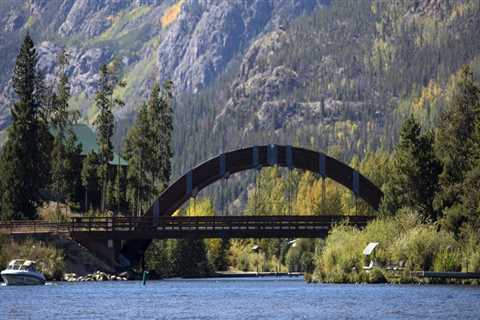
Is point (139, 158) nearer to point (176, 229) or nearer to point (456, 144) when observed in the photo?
point (176, 229)

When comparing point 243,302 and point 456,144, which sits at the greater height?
point 456,144

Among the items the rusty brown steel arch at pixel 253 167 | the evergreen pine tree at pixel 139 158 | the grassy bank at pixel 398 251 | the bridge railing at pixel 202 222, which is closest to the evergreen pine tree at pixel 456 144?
the grassy bank at pixel 398 251

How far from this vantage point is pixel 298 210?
199750 mm

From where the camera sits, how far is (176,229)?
119500 millimetres

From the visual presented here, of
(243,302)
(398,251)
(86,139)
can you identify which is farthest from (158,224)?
(86,139)

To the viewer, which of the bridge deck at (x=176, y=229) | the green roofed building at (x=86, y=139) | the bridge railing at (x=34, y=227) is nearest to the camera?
the bridge deck at (x=176, y=229)

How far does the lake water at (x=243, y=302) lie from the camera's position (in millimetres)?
68688

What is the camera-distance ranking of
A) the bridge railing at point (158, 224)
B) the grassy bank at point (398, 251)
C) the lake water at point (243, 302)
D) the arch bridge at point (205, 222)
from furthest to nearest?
the bridge railing at point (158, 224) < the arch bridge at point (205, 222) < the grassy bank at point (398, 251) < the lake water at point (243, 302)

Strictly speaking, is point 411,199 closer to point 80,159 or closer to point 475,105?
point 475,105

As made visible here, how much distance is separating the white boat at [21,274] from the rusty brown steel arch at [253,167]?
23.0 meters

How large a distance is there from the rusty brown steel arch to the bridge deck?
17.7ft

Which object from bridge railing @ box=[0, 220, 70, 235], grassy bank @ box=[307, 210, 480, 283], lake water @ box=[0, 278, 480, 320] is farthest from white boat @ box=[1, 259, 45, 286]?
grassy bank @ box=[307, 210, 480, 283]

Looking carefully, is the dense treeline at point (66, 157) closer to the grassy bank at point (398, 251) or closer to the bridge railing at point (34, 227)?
the bridge railing at point (34, 227)

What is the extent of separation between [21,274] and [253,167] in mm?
34460
